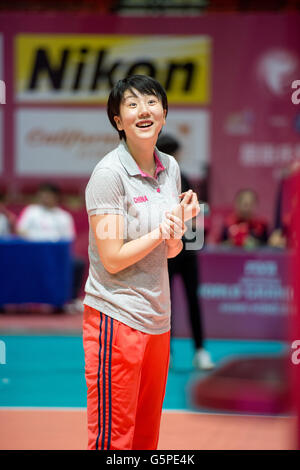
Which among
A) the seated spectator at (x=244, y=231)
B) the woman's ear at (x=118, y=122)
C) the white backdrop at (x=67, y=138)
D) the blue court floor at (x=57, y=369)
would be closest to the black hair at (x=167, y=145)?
the blue court floor at (x=57, y=369)

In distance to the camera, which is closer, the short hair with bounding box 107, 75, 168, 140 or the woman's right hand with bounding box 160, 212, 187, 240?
the woman's right hand with bounding box 160, 212, 187, 240

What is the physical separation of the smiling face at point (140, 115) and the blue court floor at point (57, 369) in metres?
1.48

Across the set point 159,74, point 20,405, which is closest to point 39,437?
point 20,405

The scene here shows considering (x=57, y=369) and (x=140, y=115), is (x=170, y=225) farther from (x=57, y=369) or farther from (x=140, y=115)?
(x=57, y=369)

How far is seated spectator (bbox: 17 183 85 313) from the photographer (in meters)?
8.05

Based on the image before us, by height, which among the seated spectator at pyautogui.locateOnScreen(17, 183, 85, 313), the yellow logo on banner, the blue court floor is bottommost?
the blue court floor

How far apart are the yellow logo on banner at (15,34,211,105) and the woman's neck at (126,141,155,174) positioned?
745 cm

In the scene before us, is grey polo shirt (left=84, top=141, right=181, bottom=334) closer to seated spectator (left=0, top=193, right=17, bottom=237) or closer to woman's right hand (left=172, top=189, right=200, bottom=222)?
woman's right hand (left=172, top=189, right=200, bottom=222)

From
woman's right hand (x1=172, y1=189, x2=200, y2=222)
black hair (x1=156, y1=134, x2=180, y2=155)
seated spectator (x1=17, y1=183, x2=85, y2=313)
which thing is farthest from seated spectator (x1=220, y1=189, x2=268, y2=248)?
woman's right hand (x1=172, y1=189, x2=200, y2=222)

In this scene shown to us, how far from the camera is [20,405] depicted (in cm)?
387

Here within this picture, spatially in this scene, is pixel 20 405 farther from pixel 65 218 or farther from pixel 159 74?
pixel 159 74

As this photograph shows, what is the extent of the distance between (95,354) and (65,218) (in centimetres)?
644

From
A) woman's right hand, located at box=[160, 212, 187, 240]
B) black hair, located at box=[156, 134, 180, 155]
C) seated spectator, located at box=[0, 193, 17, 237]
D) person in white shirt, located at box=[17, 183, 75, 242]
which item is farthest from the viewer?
seated spectator, located at box=[0, 193, 17, 237]

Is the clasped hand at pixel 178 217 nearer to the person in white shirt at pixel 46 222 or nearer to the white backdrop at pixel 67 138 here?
the person in white shirt at pixel 46 222
